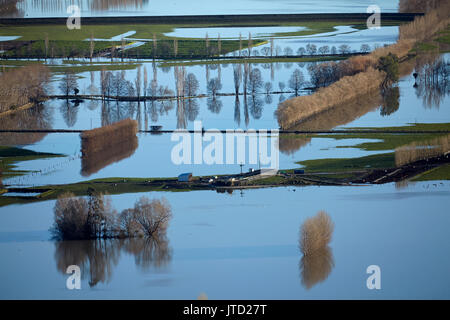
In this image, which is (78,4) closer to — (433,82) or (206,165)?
(433,82)

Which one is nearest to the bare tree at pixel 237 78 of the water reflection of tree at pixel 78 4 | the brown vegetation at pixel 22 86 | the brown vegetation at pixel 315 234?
the brown vegetation at pixel 22 86

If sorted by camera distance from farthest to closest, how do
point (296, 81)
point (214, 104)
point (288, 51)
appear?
point (288, 51)
point (296, 81)
point (214, 104)

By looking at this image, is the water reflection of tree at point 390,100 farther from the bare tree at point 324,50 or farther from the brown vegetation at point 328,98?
the bare tree at point 324,50

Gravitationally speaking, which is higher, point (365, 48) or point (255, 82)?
point (365, 48)

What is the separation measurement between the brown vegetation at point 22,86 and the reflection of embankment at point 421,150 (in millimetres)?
9920

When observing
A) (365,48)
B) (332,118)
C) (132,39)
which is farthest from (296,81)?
(132,39)

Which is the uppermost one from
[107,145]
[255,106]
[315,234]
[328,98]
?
[328,98]

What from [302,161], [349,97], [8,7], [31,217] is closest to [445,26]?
[349,97]

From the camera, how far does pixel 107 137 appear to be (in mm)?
19078

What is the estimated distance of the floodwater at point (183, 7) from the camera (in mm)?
38469

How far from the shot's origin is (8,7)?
3838cm

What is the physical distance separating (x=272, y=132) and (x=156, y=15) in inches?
732

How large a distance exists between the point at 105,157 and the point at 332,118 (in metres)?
5.86
